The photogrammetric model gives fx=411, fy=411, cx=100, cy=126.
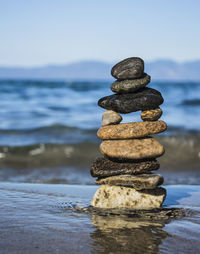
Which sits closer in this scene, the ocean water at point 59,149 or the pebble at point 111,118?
the pebble at point 111,118

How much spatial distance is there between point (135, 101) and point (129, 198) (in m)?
1.16

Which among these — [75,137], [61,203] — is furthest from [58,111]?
[61,203]

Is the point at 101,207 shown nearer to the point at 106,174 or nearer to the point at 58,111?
the point at 106,174

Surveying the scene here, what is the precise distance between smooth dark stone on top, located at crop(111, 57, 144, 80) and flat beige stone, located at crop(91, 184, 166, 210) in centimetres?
136

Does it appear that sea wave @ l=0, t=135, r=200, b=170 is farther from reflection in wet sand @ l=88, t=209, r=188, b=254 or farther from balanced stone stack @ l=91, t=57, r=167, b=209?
reflection in wet sand @ l=88, t=209, r=188, b=254

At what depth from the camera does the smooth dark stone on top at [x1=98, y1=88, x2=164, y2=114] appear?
4945 mm

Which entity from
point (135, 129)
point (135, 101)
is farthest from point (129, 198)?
point (135, 101)

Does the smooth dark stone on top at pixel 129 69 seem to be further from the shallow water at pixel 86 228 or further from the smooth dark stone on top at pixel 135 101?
the shallow water at pixel 86 228

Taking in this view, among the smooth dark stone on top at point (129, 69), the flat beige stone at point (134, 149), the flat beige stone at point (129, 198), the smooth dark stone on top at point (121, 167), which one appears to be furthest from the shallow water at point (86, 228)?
the smooth dark stone on top at point (129, 69)

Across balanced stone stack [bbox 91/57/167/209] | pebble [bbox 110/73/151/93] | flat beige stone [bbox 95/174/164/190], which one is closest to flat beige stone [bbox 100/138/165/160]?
balanced stone stack [bbox 91/57/167/209]

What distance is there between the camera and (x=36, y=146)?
39.2ft

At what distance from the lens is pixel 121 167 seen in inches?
198

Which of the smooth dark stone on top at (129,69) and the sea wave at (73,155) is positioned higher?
the smooth dark stone on top at (129,69)

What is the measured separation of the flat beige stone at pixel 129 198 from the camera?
16.0 ft
